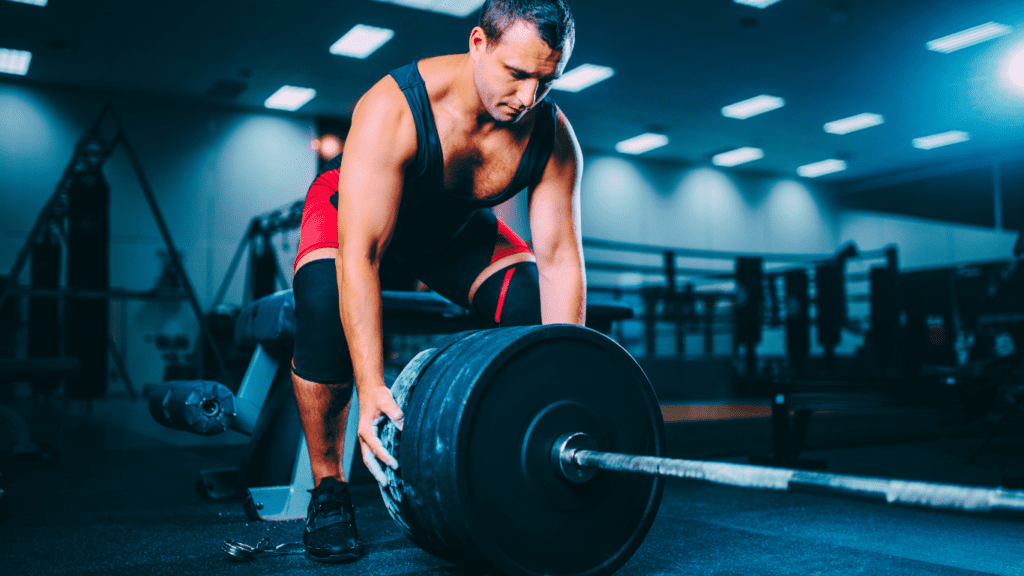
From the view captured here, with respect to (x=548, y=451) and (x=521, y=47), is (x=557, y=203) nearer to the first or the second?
(x=521, y=47)

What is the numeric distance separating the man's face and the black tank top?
9 centimetres

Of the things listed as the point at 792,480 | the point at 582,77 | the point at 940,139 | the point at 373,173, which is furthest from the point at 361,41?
the point at 940,139

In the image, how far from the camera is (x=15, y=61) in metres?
6.23

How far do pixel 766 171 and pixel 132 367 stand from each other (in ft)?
26.4

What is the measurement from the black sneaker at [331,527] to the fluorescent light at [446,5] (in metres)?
4.59

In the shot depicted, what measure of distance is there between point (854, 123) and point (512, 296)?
789 cm

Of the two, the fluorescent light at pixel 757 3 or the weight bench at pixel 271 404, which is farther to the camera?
the fluorescent light at pixel 757 3

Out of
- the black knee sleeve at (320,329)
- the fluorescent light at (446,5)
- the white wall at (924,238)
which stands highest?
the fluorescent light at (446,5)

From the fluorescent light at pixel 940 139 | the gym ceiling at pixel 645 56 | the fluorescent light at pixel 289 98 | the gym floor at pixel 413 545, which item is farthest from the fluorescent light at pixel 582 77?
the gym floor at pixel 413 545

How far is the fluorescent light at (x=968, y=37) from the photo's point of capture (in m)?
5.80

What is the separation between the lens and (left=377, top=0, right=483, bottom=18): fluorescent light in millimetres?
5219

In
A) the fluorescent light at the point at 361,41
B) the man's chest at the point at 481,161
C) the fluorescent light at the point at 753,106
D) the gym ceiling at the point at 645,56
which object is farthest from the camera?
the fluorescent light at the point at 753,106

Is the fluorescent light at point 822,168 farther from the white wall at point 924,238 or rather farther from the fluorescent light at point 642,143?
the fluorescent light at point 642,143

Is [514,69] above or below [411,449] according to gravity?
above
